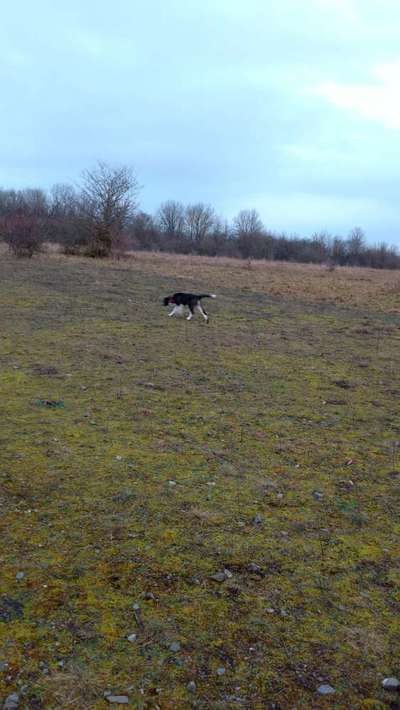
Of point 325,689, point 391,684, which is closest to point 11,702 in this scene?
point 325,689

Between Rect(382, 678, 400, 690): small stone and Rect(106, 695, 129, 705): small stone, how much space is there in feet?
4.05

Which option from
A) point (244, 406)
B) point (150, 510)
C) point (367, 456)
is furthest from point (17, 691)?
point (244, 406)

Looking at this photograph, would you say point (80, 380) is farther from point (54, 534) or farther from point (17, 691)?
point (17, 691)

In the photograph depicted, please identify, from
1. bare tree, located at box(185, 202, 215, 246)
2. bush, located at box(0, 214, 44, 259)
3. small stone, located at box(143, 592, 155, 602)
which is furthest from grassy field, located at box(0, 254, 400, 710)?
bare tree, located at box(185, 202, 215, 246)

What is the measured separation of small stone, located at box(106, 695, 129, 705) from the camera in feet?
7.83

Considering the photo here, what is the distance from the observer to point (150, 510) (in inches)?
156

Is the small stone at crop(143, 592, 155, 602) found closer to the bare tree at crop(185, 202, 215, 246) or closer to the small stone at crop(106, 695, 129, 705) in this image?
the small stone at crop(106, 695, 129, 705)

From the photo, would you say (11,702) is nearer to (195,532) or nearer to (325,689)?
(325,689)

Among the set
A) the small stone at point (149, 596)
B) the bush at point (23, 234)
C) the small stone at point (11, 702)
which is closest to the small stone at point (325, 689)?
the small stone at point (149, 596)

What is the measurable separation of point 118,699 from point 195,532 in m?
1.41

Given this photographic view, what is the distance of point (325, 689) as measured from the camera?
8.30 feet

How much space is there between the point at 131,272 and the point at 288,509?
20.0 meters

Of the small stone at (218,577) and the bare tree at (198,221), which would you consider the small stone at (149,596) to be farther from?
the bare tree at (198,221)

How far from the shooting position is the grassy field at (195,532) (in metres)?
2.59
